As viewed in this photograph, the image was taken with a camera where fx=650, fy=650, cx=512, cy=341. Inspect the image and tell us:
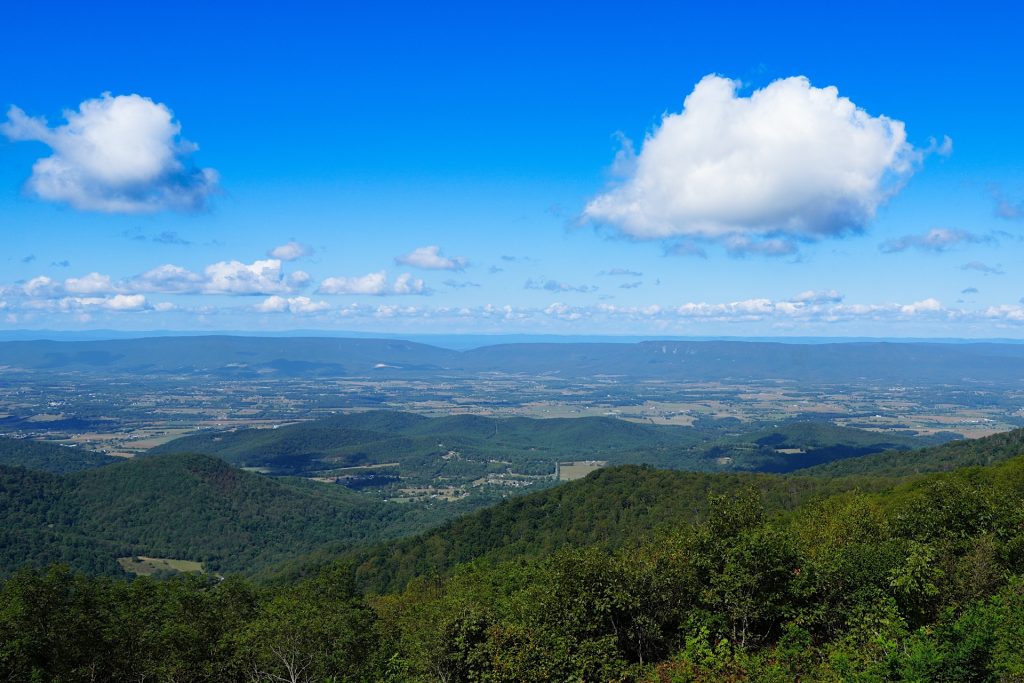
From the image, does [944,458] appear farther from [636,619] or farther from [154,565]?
[154,565]

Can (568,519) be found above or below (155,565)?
above

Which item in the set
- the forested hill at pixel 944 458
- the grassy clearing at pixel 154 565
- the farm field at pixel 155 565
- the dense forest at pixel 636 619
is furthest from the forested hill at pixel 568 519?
the dense forest at pixel 636 619

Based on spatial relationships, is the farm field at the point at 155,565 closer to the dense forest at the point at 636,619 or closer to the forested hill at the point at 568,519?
the forested hill at the point at 568,519

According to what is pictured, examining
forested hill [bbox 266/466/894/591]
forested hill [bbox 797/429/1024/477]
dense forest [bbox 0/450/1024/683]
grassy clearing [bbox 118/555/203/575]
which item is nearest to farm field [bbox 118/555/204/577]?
grassy clearing [bbox 118/555/203/575]

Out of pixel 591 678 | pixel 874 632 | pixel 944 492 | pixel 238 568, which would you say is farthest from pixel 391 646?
pixel 238 568

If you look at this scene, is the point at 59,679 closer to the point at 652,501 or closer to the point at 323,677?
the point at 323,677

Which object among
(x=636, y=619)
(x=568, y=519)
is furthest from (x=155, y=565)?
(x=636, y=619)

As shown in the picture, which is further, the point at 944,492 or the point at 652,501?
the point at 652,501
